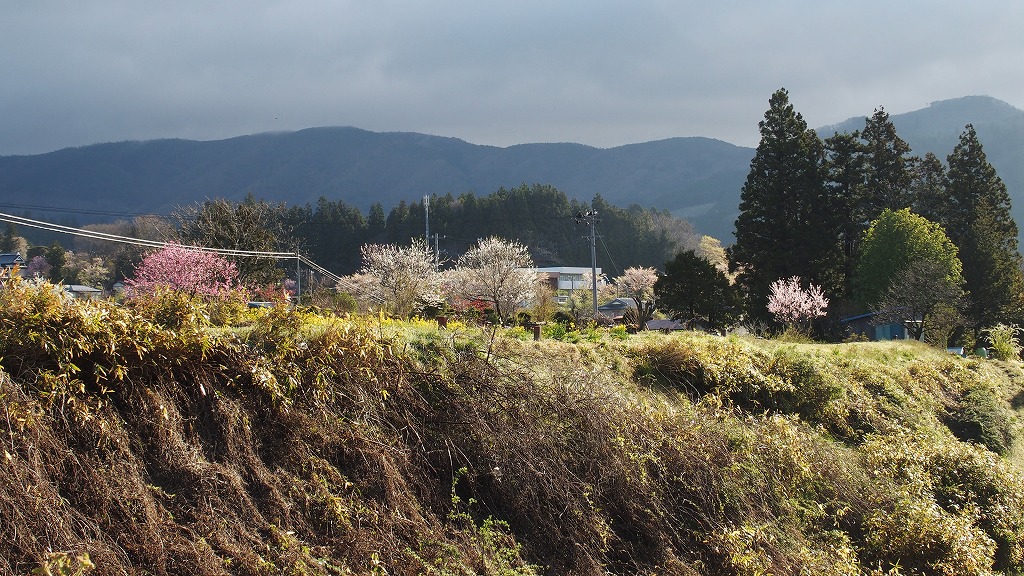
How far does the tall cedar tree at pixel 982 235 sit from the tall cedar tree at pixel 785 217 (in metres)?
Answer: 5.77

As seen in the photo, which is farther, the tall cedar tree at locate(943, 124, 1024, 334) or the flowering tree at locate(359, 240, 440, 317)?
the tall cedar tree at locate(943, 124, 1024, 334)

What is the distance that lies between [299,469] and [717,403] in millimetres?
4854

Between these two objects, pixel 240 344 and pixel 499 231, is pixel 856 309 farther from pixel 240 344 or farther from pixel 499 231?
pixel 499 231

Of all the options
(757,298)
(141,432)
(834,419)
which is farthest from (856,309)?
(141,432)

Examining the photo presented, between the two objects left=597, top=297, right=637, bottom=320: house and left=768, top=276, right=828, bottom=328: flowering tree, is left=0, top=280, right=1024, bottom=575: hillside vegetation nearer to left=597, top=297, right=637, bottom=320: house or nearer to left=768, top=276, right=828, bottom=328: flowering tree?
left=768, top=276, right=828, bottom=328: flowering tree

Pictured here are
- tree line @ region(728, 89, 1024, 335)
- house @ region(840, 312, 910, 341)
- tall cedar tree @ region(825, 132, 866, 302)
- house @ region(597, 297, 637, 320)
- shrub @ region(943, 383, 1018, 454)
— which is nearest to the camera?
shrub @ region(943, 383, 1018, 454)

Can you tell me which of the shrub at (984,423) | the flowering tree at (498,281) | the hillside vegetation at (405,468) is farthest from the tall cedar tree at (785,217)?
the hillside vegetation at (405,468)

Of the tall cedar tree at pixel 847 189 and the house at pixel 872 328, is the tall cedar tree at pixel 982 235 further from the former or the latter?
the house at pixel 872 328

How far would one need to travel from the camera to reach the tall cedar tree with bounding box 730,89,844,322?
107ft

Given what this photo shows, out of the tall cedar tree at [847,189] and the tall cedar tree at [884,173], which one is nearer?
the tall cedar tree at [847,189]

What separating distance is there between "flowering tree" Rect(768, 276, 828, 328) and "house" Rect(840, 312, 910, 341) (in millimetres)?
1580

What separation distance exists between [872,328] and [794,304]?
586 cm

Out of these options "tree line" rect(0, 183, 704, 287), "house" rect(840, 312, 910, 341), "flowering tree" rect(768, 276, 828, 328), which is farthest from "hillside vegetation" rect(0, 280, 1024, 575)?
"tree line" rect(0, 183, 704, 287)

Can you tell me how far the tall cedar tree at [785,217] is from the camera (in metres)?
32.7
